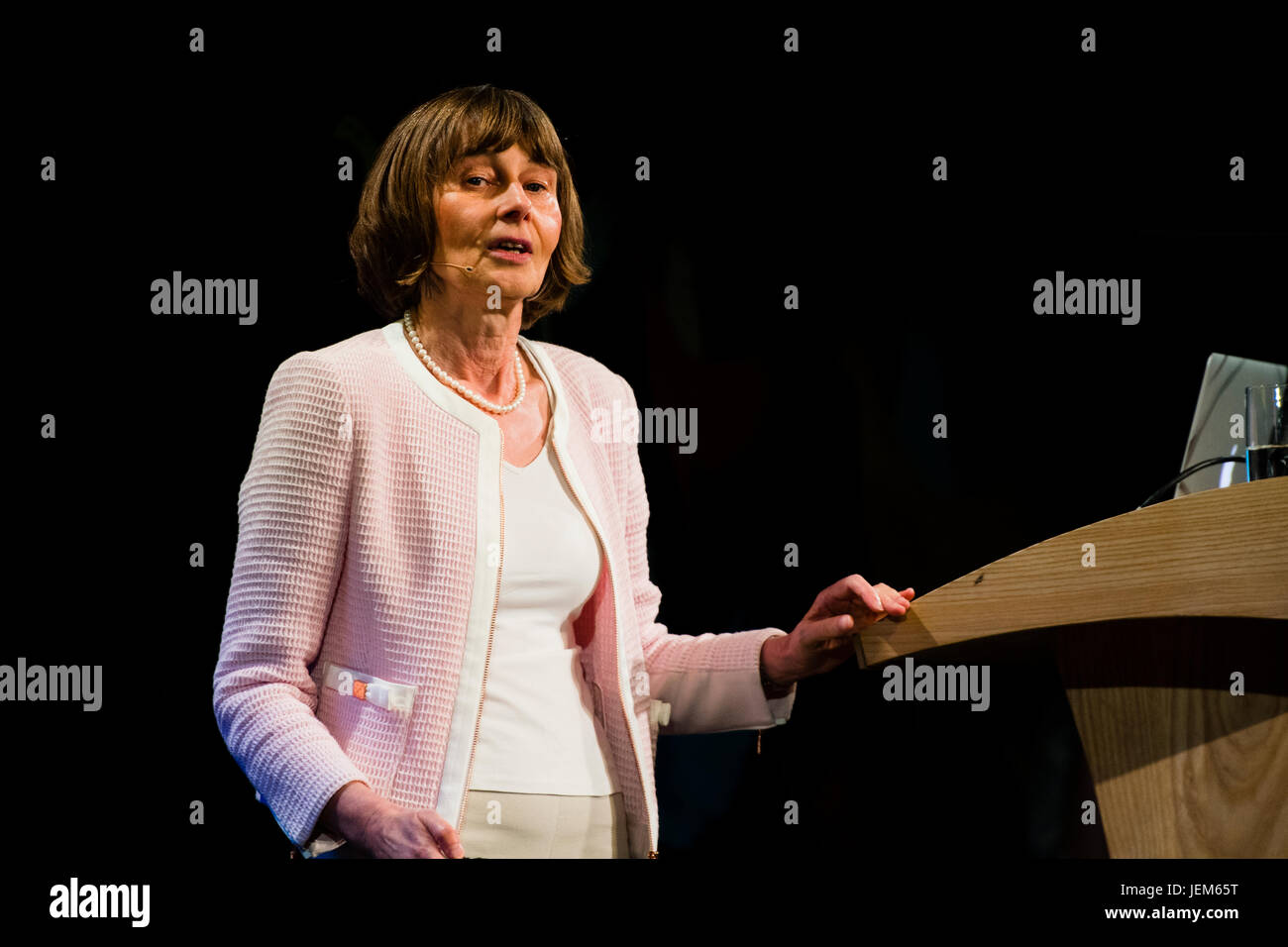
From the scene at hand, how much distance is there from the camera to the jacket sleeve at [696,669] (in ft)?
5.38

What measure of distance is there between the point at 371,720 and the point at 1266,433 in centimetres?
115

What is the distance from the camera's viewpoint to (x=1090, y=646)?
4.09ft

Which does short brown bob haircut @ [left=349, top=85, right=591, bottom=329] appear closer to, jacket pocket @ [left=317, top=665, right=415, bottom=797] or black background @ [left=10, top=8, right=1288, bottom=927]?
black background @ [left=10, top=8, right=1288, bottom=927]

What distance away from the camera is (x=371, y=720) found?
1.43m

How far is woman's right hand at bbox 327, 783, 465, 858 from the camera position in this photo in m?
1.21

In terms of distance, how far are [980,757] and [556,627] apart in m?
1.62

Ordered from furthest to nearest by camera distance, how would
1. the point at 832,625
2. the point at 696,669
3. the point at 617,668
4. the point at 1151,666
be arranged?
the point at 696,669
the point at 617,668
the point at 832,625
the point at 1151,666

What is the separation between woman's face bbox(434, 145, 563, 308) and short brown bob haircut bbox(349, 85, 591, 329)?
0.05 feet

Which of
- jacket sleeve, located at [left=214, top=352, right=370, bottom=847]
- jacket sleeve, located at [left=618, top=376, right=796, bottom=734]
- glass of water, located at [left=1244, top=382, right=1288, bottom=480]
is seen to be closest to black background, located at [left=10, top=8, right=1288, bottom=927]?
jacket sleeve, located at [left=618, top=376, right=796, bottom=734]

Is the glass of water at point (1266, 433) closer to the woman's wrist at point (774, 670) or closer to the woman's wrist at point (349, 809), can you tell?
the woman's wrist at point (774, 670)

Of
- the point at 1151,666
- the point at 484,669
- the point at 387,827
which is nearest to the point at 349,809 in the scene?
the point at 387,827

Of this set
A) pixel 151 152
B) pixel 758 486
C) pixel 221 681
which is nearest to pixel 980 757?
pixel 758 486

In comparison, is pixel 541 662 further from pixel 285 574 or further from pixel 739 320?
pixel 739 320

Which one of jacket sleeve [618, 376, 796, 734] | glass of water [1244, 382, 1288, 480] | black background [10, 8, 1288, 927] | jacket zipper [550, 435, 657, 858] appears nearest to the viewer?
glass of water [1244, 382, 1288, 480]
